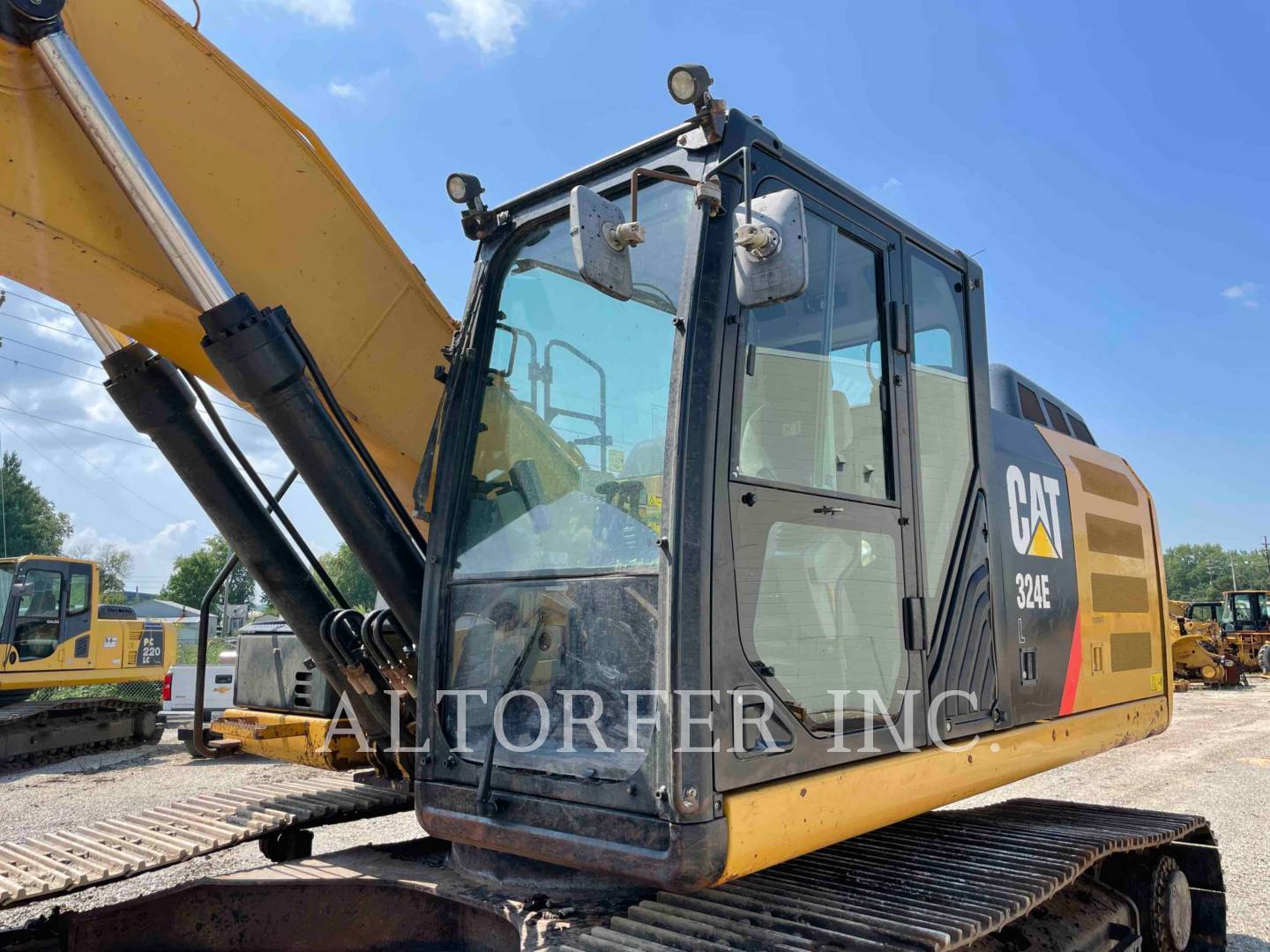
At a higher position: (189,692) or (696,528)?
(696,528)

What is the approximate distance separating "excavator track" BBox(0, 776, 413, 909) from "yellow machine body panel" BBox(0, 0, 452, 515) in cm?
131

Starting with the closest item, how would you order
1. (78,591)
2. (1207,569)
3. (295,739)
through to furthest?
(295,739) < (78,591) < (1207,569)

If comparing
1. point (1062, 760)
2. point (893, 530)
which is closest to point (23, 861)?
point (893, 530)

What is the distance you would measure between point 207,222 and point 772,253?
1.74 meters

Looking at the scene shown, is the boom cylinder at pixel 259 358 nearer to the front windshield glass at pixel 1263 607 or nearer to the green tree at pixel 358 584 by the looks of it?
the green tree at pixel 358 584

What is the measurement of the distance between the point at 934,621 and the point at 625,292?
148 centimetres

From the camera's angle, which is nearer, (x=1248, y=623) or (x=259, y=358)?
(x=259, y=358)

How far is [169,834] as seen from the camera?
3637mm

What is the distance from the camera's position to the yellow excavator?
12.3 metres

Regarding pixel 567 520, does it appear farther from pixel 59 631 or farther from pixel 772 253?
pixel 59 631

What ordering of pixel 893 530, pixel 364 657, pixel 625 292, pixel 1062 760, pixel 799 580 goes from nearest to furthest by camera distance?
pixel 625 292, pixel 799 580, pixel 893 530, pixel 364 657, pixel 1062 760

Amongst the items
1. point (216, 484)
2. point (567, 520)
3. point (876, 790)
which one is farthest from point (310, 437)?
point (876, 790)

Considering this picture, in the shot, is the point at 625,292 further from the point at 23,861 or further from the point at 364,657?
the point at 23,861

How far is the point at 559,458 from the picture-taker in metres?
2.75
